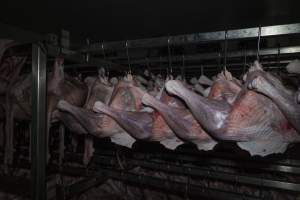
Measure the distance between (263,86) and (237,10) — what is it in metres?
2.30

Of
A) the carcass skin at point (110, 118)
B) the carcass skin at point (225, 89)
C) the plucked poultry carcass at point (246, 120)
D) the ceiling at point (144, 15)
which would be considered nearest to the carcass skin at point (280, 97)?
the plucked poultry carcass at point (246, 120)

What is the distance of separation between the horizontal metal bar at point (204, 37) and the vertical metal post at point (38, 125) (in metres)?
0.44

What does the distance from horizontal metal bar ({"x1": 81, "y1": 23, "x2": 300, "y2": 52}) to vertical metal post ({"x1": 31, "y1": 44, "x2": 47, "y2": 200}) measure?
444 mm

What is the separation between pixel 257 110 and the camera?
1299 mm

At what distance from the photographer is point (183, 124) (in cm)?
143

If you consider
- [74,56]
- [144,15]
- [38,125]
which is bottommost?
[38,125]

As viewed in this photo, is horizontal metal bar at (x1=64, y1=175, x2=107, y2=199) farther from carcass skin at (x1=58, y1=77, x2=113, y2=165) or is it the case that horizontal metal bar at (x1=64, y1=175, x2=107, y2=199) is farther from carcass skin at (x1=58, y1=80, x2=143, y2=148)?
carcass skin at (x1=58, y1=80, x2=143, y2=148)

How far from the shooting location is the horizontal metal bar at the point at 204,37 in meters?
1.38

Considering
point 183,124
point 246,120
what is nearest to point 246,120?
point 246,120

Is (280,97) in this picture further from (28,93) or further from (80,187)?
(28,93)

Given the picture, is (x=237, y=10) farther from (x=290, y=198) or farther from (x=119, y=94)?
(x=290, y=198)

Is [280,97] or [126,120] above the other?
[280,97]

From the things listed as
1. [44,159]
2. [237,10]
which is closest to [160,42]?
[44,159]

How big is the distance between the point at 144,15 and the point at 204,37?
2129 mm
